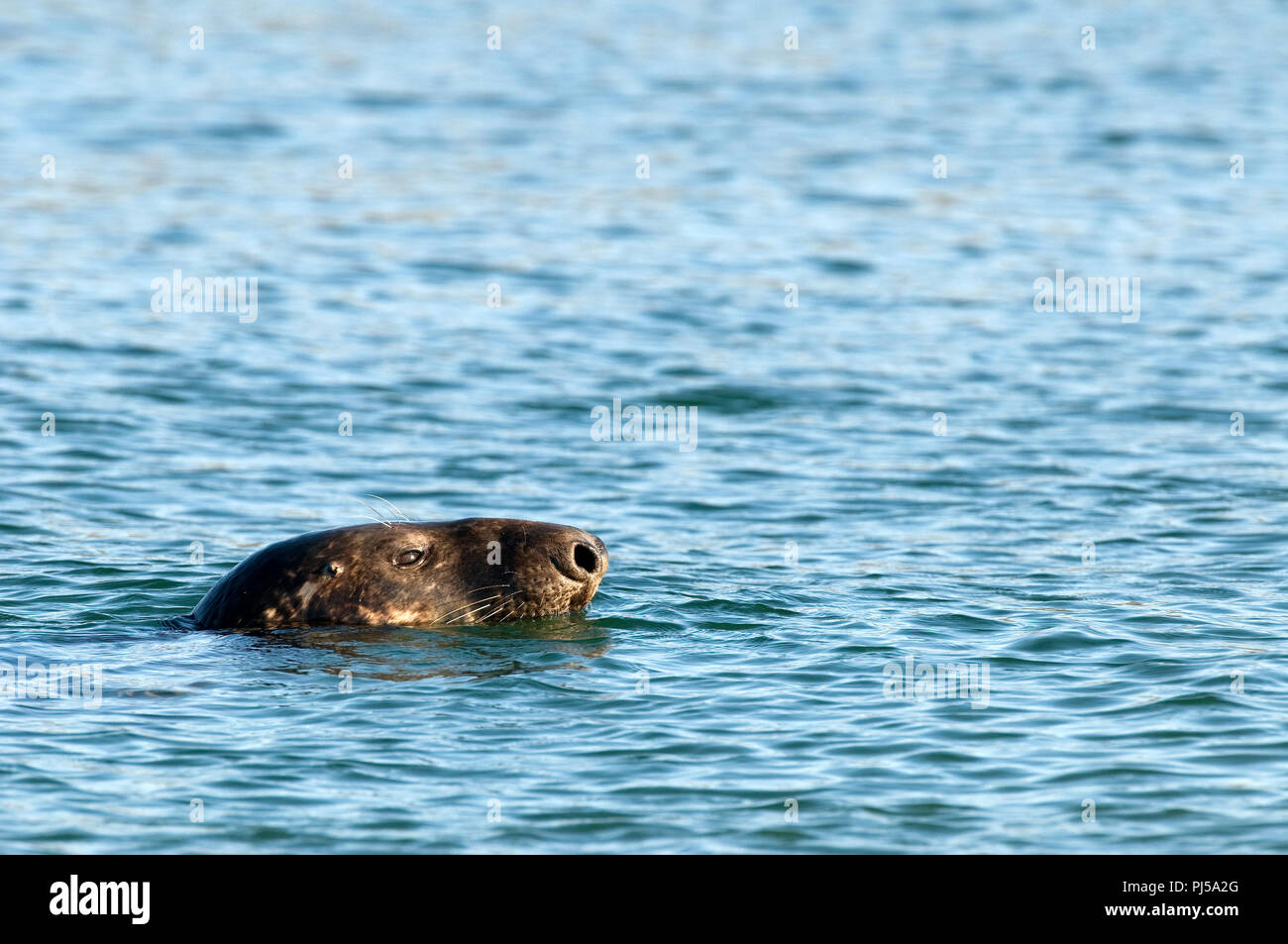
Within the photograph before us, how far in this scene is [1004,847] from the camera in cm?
995

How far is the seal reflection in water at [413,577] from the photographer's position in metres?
13.5

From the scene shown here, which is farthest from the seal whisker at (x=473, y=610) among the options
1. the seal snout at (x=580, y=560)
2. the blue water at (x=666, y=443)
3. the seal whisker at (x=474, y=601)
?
the seal snout at (x=580, y=560)

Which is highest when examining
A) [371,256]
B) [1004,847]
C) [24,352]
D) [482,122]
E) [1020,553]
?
[482,122]

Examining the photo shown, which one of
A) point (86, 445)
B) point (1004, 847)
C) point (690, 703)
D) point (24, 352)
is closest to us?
point (1004, 847)

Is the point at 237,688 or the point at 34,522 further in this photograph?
the point at 34,522

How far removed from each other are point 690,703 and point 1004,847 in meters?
2.91

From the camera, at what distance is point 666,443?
2177 centimetres

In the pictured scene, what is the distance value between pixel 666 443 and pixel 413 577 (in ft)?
27.7

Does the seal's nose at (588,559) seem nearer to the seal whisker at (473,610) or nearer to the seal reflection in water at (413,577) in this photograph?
the seal reflection in water at (413,577)

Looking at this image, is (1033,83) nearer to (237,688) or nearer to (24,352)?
(24,352)

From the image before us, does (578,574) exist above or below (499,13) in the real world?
below

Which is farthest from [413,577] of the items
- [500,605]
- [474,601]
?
[500,605]

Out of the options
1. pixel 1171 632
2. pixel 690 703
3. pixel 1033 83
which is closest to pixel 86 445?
pixel 690 703

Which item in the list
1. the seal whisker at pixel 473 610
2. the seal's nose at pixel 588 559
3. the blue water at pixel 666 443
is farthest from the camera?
the seal whisker at pixel 473 610
